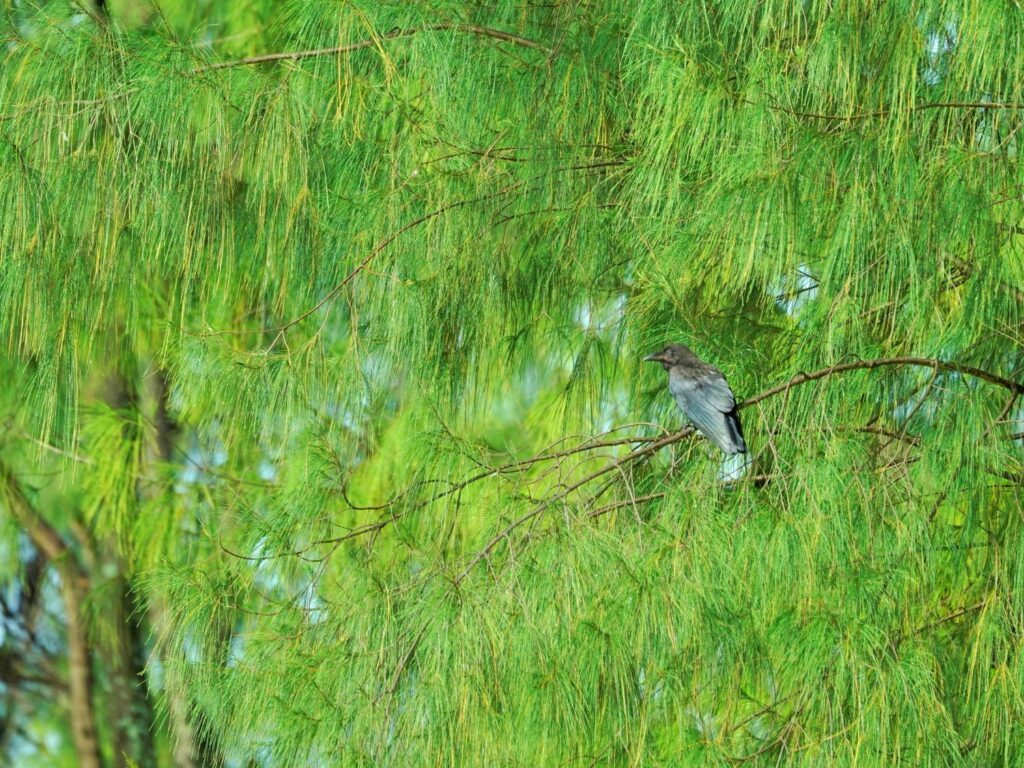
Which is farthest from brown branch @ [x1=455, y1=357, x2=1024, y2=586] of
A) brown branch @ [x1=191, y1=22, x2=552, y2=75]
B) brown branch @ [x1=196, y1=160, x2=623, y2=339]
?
brown branch @ [x1=191, y1=22, x2=552, y2=75]

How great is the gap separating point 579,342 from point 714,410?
416mm

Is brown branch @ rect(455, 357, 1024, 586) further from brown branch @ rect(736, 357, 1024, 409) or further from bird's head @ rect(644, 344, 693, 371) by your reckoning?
bird's head @ rect(644, 344, 693, 371)

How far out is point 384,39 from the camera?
7.40ft

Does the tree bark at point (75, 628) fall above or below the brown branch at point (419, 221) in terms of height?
above

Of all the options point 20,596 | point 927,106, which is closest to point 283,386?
point 927,106

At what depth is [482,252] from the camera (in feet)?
7.44

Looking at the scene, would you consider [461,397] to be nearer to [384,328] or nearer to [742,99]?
[384,328]

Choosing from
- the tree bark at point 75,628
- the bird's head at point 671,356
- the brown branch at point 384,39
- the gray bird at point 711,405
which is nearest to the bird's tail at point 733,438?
the gray bird at point 711,405

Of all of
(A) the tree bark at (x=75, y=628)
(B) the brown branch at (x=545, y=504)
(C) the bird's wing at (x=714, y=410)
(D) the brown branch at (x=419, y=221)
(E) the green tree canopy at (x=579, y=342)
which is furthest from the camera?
(A) the tree bark at (x=75, y=628)

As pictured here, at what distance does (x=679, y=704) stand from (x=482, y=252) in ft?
2.58

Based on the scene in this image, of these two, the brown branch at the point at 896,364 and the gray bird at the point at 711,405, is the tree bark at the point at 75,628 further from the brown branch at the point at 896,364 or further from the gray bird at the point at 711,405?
the brown branch at the point at 896,364

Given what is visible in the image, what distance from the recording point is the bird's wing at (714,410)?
6.79 ft

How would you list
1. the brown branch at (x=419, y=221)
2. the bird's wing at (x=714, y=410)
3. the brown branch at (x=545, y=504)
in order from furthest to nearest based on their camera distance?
1. the brown branch at (x=419, y=221)
2. the bird's wing at (x=714, y=410)
3. the brown branch at (x=545, y=504)

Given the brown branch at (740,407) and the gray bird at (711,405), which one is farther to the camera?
the gray bird at (711,405)
